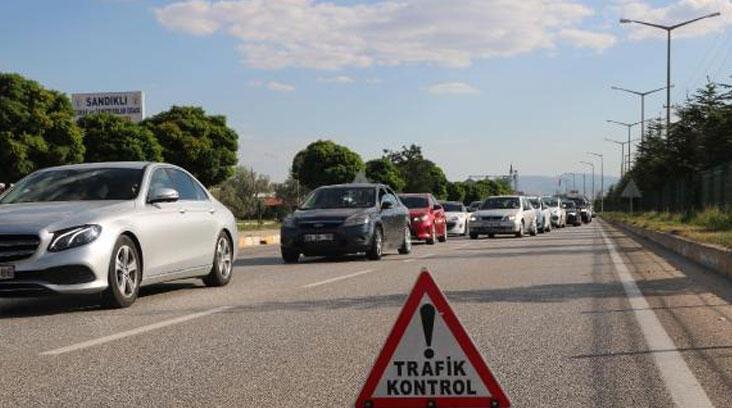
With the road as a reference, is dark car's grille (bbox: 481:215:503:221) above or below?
above

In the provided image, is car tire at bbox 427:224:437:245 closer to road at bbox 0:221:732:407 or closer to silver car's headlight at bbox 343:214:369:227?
silver car's headlight at bbox 343:214:369:227

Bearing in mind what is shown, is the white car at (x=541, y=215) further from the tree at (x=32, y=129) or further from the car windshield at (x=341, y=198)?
the tree at (x=32, y=129)

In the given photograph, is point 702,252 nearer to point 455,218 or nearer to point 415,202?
point 415,202

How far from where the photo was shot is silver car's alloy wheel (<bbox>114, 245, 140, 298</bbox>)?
888 centimetres

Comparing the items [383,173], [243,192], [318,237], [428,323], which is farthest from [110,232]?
[243,192]

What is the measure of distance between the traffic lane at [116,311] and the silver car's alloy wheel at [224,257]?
8.4 inches

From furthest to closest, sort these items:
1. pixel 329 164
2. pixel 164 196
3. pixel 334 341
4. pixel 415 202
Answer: pixel 329 164
pixel 415 202
pixel 164 196
pixel 334 341

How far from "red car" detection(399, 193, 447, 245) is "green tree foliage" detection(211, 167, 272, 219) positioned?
2978 inches

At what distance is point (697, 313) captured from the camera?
9.11 m

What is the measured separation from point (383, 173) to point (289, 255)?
73.1m

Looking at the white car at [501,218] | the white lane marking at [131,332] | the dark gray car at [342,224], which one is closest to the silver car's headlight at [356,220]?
the dark gray car at [342,224]

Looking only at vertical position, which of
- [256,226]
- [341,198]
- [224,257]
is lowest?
[256,226]

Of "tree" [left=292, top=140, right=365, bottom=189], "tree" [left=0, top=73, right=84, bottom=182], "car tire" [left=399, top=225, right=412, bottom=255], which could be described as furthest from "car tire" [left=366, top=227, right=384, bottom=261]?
"tree" [left=292, top=140, right=365, bottom=189]

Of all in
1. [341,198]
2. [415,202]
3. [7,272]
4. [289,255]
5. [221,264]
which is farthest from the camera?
[415,202]
